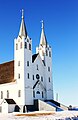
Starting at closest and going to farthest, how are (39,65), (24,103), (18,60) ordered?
(24,103), (18,60), (39,65)

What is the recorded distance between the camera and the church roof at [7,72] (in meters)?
55.3

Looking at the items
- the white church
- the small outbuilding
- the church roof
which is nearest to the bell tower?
the white church

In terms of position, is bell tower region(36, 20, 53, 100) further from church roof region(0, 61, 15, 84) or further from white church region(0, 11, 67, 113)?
church roof region(0, 61, 15, 84)

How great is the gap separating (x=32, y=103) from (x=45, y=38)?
1871 centimetres

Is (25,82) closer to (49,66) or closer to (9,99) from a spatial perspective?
(9,99)

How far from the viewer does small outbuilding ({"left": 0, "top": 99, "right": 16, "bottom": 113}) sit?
50.2 meters

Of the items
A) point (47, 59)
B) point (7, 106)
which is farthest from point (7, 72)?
point (47, 59)

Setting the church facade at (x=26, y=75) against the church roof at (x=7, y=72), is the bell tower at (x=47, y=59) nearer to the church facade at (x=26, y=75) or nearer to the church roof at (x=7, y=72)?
the church facade at (x=26, y=75)

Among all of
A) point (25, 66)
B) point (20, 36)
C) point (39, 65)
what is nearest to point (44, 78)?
point (39, 65)

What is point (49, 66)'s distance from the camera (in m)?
61.4

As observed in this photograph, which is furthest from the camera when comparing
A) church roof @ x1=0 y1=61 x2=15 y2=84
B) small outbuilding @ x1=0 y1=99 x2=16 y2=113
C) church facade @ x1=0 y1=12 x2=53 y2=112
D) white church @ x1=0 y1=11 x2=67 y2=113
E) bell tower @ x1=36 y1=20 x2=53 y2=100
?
bell tower @ x1=36 y1=20 x2=53 y2=100

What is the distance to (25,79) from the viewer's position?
5250 cm

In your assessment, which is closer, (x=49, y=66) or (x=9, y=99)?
(x=9, y=99)

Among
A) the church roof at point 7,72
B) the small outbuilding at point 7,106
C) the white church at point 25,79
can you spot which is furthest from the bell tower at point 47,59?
the small outbuilding at point 7,106
